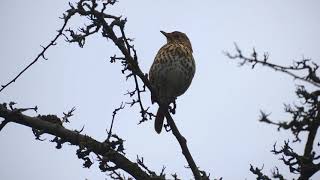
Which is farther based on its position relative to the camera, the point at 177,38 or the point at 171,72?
the point at 177,38

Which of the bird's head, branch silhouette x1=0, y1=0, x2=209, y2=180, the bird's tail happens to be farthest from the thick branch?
the bird's head

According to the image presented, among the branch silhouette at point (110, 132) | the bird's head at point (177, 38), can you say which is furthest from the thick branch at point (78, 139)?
the bird's head at point (177, 38)

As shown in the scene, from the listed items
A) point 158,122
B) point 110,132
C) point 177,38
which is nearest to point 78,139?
point 110,132

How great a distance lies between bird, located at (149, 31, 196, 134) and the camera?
7478mm

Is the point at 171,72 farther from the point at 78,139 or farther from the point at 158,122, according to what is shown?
the point at 78,139

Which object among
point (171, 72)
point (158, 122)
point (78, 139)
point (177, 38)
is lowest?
point (78, 139)

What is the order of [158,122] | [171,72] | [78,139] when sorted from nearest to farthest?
[78,139]
[158,122]
[171,72]

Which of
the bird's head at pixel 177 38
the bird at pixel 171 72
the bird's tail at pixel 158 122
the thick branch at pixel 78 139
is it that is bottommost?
the thick branch at pixel 78 139

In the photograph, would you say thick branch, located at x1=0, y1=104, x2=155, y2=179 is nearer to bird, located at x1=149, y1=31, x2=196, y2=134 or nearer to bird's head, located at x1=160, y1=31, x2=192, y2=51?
bird, located at x1=149, y1=31, x2=196, y2=134

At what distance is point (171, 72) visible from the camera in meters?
7.48

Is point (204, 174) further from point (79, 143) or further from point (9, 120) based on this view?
point (9, 120)

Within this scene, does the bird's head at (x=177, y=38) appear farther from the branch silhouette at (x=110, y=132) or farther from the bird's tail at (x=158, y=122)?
the branch silhouette at (x=110, y=132)

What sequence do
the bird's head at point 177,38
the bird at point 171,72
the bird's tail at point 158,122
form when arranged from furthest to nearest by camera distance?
the bird's head at point 177,38
the bird at point 171,72
the bird's tail at point 158,122

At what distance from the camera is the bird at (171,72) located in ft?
24.5
